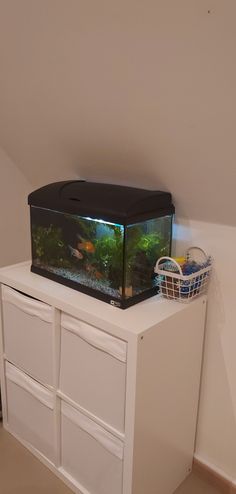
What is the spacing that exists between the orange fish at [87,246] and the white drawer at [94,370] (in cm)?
26

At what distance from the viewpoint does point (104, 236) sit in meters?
1.45

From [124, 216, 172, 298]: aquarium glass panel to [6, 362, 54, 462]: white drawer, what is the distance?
0.60 metres

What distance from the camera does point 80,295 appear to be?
1514 millimetres

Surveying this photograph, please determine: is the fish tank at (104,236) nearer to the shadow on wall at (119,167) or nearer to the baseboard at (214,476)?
the shadow on wall at (119,167)

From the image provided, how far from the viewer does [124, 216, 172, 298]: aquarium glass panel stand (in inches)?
55.5

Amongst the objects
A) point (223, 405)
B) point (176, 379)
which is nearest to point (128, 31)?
point (176, 379)

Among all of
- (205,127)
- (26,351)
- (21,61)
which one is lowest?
(26,351)

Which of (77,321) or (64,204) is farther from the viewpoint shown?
(64,204)

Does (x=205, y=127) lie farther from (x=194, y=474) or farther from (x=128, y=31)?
(x=194, y=474)

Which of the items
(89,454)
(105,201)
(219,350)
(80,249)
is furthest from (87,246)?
(89,454)

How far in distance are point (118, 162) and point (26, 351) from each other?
875 mm

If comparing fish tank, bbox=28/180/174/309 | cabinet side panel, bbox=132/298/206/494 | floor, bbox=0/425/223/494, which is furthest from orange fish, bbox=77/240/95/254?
floor, bbox=0/425/223/494

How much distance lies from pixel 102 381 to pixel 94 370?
0.05 metres

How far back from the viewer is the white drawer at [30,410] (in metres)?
1.66
